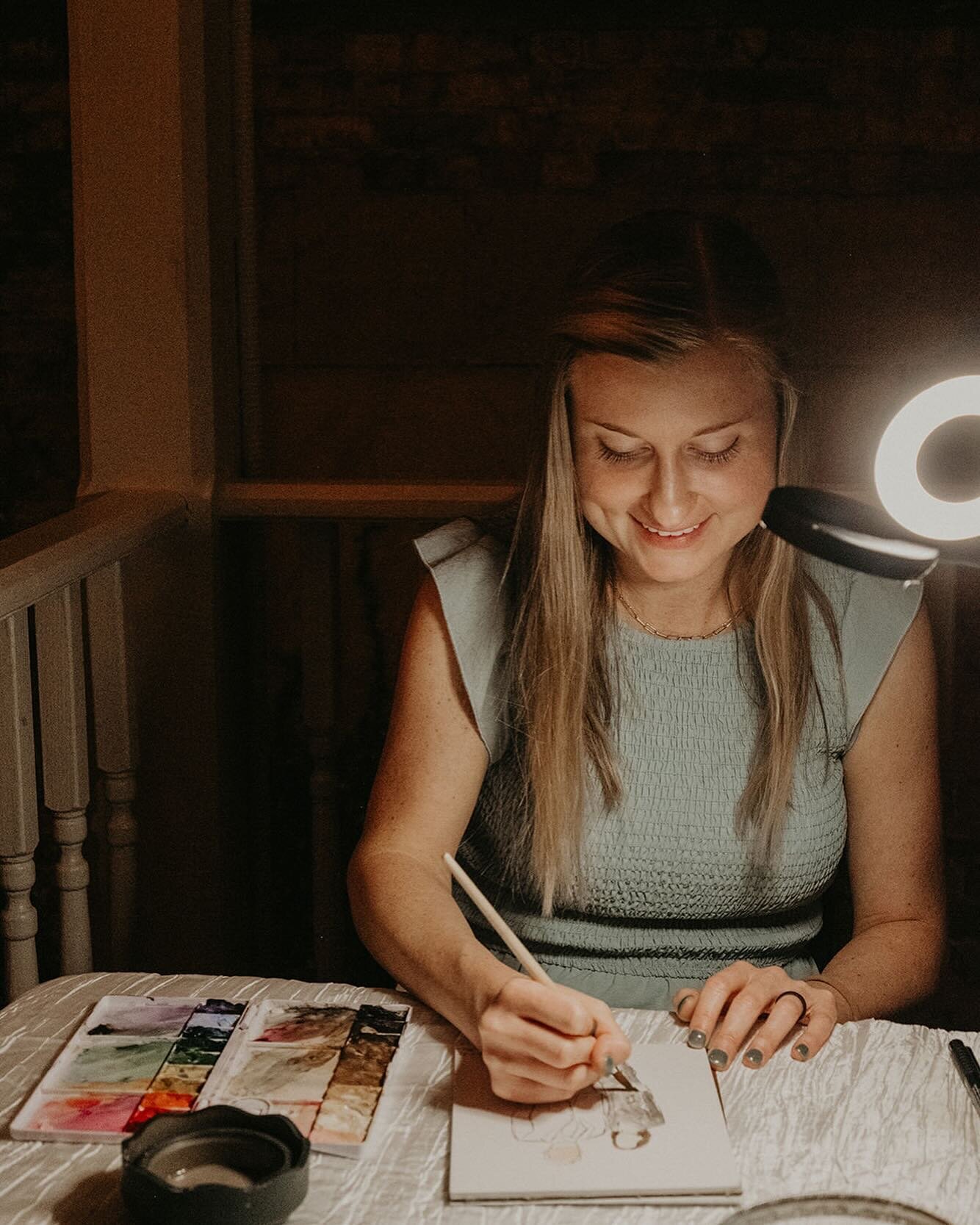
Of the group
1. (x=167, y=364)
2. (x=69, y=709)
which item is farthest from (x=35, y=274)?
(x=69, y=709)

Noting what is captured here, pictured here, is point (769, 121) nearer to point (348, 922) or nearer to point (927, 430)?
point (348, 922)

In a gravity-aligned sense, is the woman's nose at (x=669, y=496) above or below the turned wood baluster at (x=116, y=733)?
above

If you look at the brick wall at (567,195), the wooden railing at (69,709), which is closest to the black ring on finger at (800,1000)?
the wooden railing at (69,709)

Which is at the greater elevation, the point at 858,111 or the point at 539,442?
the point at 858,111

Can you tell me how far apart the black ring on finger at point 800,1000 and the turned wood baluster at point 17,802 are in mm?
968

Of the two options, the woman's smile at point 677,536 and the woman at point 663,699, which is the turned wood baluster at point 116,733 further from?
the woman's smile at point 677,536

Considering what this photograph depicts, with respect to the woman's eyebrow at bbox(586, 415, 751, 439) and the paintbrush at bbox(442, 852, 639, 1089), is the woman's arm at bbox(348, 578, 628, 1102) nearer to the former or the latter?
the paintbrush at bbox(442, 852, 639, 1089)

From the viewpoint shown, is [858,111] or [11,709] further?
[858,111]

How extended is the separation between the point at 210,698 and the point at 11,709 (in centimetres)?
53

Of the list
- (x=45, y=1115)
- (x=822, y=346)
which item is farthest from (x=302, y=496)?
(x=822, y=346)

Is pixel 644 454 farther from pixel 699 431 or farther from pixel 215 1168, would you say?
pixel 215 1168

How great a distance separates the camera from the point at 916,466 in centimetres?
84

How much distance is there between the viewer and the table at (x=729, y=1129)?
35.7 inches

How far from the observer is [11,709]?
1.65 meters
